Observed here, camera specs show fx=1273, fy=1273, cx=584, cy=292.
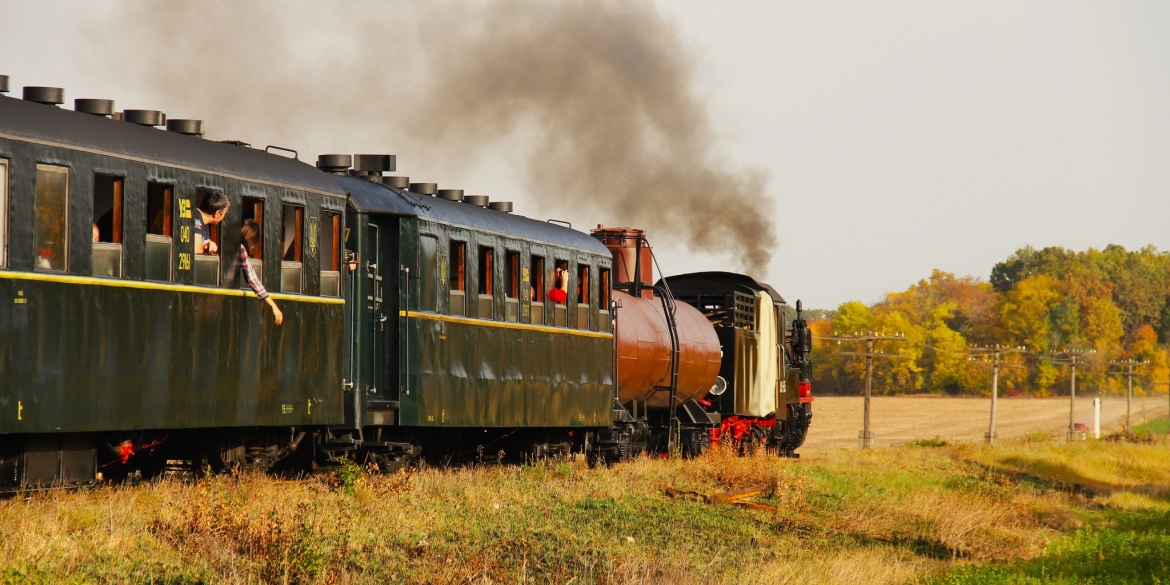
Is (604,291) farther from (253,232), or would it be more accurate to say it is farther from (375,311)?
(253,232)

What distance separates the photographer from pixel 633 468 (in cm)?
1814

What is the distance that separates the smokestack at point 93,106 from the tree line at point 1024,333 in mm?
98930

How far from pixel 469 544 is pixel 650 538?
2.29m

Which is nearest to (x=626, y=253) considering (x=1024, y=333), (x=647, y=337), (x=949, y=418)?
(x=647, y=337)

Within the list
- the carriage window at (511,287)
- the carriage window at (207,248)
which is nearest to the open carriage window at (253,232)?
the carriage window at (207,248)

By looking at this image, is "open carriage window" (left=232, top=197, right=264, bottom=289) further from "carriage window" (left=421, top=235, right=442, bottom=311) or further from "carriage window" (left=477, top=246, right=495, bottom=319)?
"carriage window" (left=477, top=246, right=495, bottom=319)

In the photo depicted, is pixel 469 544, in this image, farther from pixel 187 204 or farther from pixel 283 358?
pixel 187 204

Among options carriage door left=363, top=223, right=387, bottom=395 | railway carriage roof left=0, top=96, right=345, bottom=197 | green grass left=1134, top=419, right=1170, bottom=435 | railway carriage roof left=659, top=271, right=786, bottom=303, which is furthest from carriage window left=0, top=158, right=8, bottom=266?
green grass left=1134, top=419, right=1170, bottom=435

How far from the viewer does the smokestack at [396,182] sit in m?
15.9

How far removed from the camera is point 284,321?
1270 centimetres

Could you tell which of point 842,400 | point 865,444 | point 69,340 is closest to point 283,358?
point 69,340

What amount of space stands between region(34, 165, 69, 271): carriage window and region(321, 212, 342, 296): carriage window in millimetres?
3683

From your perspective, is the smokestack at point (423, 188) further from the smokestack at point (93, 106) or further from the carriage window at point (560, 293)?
the smokestack at point (93, 106)

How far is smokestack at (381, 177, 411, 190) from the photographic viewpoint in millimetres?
15852
